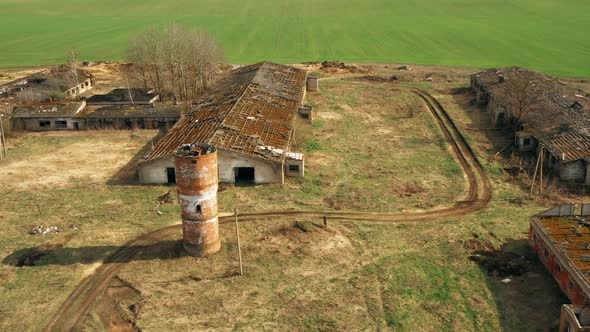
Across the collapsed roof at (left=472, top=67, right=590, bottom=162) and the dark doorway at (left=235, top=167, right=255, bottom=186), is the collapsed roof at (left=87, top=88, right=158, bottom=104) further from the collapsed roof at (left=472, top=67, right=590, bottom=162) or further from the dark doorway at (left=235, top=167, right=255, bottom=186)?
the collapsed roof at (left=472, top=67, right=590, bottom=162)

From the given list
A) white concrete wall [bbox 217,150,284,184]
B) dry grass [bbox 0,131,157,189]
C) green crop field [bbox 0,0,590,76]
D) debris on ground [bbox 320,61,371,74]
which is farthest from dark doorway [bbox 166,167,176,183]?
green crop field [bbox 0,0,590,76]

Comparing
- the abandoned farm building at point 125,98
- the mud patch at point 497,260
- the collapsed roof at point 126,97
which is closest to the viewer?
the mud patch at point 497,260

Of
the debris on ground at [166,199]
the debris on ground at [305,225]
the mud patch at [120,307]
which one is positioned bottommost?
the mud patch at [120,307]

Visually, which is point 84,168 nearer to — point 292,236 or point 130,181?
point 130,181

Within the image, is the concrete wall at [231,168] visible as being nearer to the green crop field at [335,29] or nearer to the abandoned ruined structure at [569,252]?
the abandoned ruined structure at [569,252]

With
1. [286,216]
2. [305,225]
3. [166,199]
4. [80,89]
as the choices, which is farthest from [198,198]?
[80,89]

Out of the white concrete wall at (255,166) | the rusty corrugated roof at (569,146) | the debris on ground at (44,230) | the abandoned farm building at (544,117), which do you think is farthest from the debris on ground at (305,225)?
the rusty corrugated roof at (569,146)
